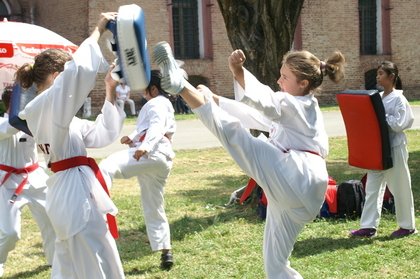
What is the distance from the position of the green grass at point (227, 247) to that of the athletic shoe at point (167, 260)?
0.18ft

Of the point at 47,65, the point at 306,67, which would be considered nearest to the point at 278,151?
the point at 306,67

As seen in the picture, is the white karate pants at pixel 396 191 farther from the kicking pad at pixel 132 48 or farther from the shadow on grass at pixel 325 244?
the kicking pad at pixel 132 48

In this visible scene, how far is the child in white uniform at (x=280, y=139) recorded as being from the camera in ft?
14.5

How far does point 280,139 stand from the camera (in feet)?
15.8

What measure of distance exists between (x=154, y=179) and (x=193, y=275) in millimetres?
924

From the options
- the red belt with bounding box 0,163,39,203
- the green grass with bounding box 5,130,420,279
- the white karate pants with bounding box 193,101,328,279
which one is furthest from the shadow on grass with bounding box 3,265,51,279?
the white karate pants with bounding box 193,101,328,279

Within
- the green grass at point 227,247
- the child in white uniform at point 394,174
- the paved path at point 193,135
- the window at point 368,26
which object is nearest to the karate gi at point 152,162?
the green grass at point 227,247

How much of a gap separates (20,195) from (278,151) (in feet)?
8.69

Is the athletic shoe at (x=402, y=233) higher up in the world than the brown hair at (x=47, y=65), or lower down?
lower down

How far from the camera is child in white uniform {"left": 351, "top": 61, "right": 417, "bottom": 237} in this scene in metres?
6.96

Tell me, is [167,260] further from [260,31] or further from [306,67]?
[260,31]

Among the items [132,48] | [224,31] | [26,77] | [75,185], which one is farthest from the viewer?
[224,31]

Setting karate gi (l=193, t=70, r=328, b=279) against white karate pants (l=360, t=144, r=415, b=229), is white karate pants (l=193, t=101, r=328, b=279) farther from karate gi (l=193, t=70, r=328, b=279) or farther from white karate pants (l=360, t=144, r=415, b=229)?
white karate pants (l=360, t=144, r=415, b=229)

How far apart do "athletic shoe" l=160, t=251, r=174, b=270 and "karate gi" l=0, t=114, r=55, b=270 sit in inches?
38.3
